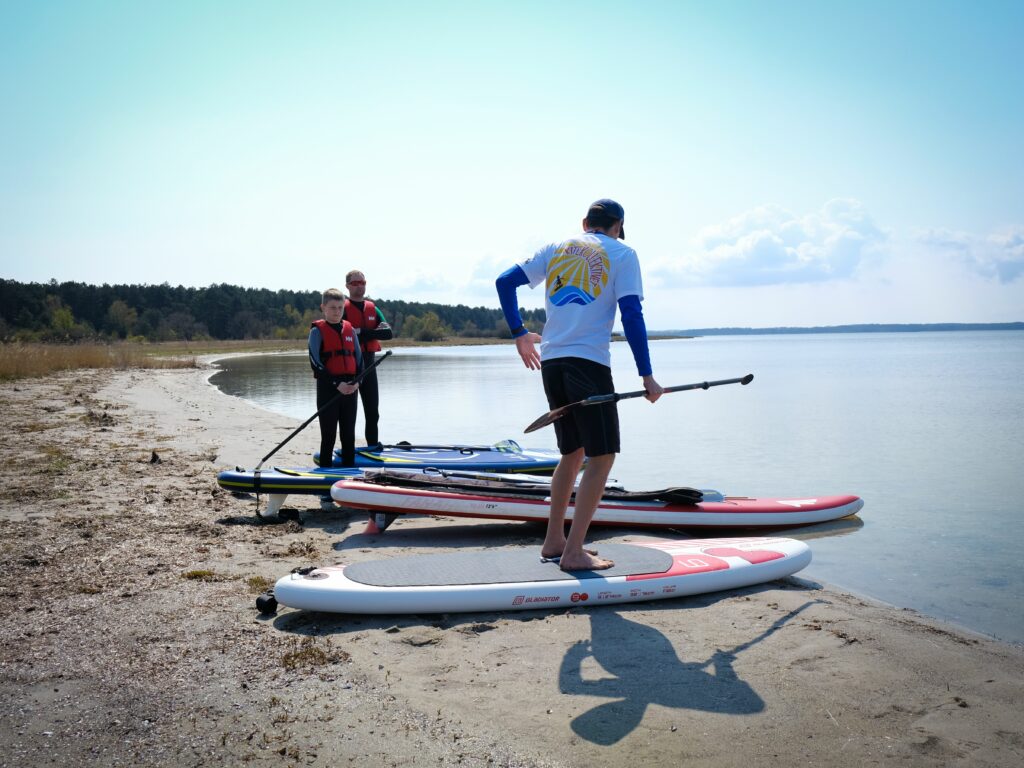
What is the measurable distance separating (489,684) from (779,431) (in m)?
12.3

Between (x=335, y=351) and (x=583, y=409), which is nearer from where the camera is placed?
(x=583, y=409)

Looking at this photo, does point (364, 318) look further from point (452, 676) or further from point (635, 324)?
point (452, 676)

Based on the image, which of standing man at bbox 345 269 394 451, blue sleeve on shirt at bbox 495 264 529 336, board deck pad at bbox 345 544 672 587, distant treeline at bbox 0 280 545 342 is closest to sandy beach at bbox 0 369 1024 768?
board deck pad at bbox 345 544 672 587

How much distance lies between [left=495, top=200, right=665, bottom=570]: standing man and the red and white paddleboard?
5.44 ft

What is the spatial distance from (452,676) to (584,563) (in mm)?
1345

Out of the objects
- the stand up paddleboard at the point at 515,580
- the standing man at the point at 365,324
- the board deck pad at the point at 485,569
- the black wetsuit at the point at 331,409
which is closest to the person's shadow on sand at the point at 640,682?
the stand up paddleboard at the point at 515,580

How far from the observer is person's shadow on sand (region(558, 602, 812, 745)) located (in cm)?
283

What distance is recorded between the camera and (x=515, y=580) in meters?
4.11

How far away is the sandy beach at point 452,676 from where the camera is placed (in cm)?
259

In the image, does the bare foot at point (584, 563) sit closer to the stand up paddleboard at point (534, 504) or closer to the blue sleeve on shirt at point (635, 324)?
the blue sleeve on shirt at point (635, 324)

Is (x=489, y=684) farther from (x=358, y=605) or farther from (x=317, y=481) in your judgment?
(x=317, y=481)

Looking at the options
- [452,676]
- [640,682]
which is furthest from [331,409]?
[640,682]

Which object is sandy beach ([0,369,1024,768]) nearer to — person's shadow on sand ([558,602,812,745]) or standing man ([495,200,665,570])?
person's shadow on sand ([558,602,812,745])

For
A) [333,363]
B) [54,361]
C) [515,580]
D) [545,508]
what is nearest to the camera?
[515,580]
